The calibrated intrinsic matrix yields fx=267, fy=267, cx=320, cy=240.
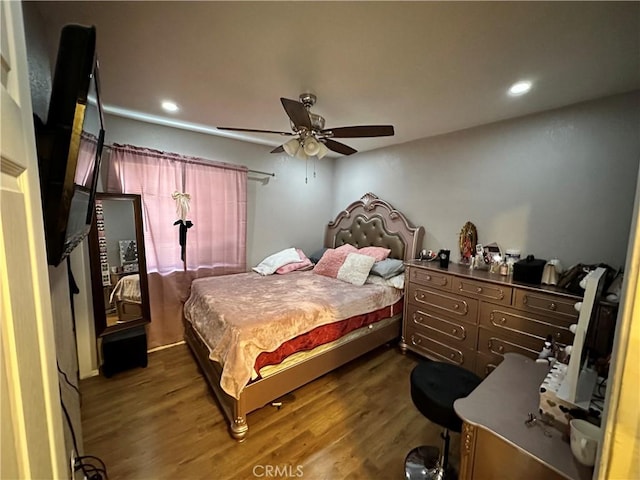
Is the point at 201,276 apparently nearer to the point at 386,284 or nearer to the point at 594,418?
the point at 386,284

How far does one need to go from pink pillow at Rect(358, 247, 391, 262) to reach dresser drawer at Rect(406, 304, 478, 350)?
27.3 inches

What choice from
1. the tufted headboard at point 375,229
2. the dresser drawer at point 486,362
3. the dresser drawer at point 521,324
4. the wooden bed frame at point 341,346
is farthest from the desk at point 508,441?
the tufted headboard at point 375,229

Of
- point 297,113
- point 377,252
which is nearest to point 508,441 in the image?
point 297,113

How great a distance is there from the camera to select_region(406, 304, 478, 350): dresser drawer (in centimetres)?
238

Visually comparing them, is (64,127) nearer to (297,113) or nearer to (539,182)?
(297,113)

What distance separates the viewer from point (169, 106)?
7.76ft

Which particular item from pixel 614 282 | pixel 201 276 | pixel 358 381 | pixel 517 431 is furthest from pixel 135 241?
pixel 614 282

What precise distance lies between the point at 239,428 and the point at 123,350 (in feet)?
4.76

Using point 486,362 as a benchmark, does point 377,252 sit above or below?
above

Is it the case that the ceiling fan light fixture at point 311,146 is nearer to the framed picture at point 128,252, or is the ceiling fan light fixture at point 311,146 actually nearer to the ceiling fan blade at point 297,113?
the ceiling fan blade at point 297,113

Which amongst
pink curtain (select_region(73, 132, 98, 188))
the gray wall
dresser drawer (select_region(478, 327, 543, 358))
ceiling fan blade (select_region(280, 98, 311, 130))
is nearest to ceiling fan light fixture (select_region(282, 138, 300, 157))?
ceiling fan blade (select_region(280, 98, 311, 130))

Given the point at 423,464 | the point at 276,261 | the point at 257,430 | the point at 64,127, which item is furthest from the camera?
the point at 276,261

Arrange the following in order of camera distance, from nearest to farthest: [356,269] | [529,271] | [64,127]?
[64,127], [529,271], [356,269]

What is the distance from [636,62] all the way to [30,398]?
116 inches
